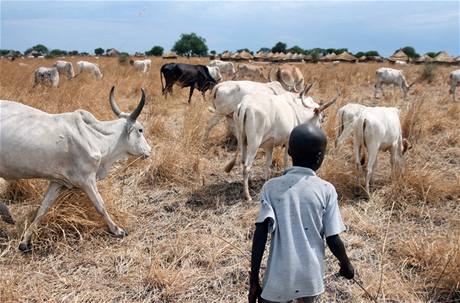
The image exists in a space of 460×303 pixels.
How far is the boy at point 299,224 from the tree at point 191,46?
213 ft

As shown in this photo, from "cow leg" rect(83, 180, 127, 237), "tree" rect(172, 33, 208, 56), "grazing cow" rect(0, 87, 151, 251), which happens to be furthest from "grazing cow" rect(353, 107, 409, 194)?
"tree" rect(172, 33, 208, 56)

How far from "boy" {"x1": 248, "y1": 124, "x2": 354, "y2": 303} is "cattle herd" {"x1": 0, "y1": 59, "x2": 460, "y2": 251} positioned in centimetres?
272

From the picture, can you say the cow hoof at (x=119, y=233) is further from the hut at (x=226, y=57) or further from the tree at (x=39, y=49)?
the tree at (x=39, y=49)

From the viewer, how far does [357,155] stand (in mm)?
6211

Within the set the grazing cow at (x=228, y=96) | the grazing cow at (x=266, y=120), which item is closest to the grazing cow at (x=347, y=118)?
the grazing cow at (x=266, y=120)

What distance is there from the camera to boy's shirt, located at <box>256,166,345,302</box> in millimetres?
2361

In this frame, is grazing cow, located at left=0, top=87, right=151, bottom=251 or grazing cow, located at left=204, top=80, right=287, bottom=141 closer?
grazing cow, located at left=0, top=87, right=151, bottom=251

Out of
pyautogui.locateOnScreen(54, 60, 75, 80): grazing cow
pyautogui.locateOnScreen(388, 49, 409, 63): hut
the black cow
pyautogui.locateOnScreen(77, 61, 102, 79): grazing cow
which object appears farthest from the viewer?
pyautogui.locateOnScreen(388, 49, 409, 63): hut

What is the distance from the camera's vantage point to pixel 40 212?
4.59 m

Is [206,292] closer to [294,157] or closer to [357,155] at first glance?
[294,157]

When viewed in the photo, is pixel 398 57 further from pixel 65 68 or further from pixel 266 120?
pixel 266 120

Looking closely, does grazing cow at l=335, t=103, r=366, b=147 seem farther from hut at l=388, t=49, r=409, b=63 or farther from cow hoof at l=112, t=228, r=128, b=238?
hut at l=388, t=49, r=409, b=63

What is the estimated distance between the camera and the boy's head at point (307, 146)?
93.9 inches

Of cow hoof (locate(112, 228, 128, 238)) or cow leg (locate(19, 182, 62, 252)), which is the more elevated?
cow leg (locate(19, 182, 62, 252))
